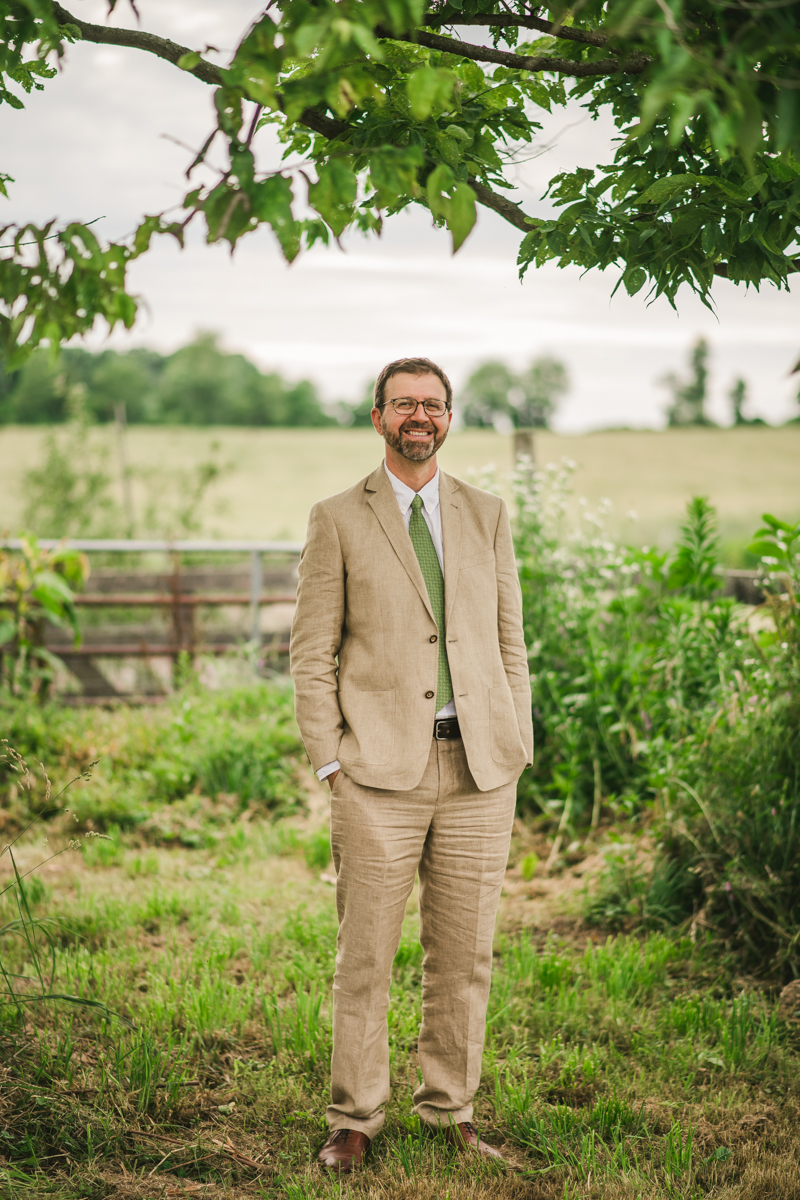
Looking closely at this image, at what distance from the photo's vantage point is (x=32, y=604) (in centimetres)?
650

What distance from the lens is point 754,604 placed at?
5.43 metres

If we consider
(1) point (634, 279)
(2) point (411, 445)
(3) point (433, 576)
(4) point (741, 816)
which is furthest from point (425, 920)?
(1) point (634, 279)

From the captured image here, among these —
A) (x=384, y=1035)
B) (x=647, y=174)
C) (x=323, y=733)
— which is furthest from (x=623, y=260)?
→ (x=384, y=1035)

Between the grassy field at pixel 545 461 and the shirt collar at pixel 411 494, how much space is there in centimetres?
1717

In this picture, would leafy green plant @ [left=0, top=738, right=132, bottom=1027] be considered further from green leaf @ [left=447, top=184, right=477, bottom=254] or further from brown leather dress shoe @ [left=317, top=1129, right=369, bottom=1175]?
green leaf @ [left=447, top=184, right=477, bottom=254]

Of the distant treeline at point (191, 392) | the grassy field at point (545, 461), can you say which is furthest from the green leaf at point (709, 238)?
the distant treeline at point (191, 392)

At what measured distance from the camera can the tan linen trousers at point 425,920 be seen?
7.76 ft

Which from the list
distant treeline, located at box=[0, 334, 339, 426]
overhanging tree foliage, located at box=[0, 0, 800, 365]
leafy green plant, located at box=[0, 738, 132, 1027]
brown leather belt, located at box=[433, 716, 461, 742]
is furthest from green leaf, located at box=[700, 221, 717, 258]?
distant treeline, located at box=[0, 334, 339, 426]

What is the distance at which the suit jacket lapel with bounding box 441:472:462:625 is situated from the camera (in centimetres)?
247

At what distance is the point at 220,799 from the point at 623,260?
386cm

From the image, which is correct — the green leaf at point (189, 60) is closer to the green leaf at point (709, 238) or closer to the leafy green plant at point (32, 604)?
the green leaf at point (709, 238)

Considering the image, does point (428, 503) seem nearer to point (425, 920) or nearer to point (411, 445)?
point (411, 445)

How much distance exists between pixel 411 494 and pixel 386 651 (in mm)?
463

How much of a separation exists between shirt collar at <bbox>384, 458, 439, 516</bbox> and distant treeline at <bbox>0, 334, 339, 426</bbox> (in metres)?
24.6
